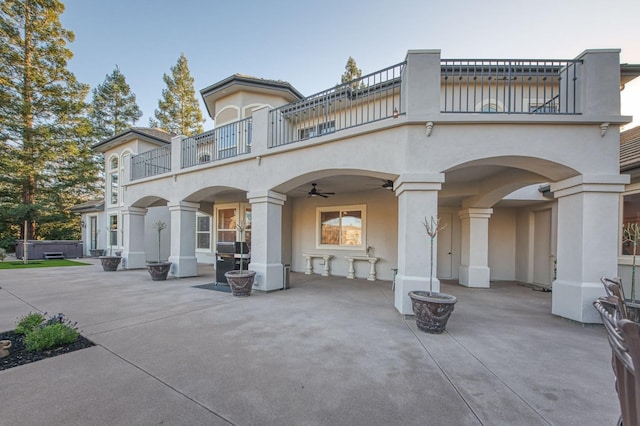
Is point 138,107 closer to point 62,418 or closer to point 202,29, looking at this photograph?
point 202,29

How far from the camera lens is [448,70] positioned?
17.4 feet

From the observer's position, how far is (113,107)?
23766mm

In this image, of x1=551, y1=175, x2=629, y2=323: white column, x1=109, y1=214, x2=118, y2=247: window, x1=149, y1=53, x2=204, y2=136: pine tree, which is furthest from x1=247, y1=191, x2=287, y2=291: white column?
x1=149, y1=53, x2=204, y2=136: pine tree

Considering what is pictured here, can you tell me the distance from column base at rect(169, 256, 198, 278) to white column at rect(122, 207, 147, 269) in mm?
3298

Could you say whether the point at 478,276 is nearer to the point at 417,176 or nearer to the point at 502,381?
the point at 417,176

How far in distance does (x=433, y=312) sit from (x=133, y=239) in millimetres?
12071

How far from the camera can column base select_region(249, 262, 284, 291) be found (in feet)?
23.2

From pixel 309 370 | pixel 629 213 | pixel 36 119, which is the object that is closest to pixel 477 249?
pixel 629 213

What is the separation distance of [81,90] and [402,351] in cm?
2548

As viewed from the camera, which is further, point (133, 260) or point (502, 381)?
point (133, 260)

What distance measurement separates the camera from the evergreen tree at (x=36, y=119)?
16.1 meters

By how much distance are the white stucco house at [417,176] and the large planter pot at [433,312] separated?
0.68 m

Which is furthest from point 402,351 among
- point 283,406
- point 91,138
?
point 91,138

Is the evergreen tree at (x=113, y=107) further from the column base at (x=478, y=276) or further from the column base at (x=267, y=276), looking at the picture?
the column base at (x=478, y=276)
